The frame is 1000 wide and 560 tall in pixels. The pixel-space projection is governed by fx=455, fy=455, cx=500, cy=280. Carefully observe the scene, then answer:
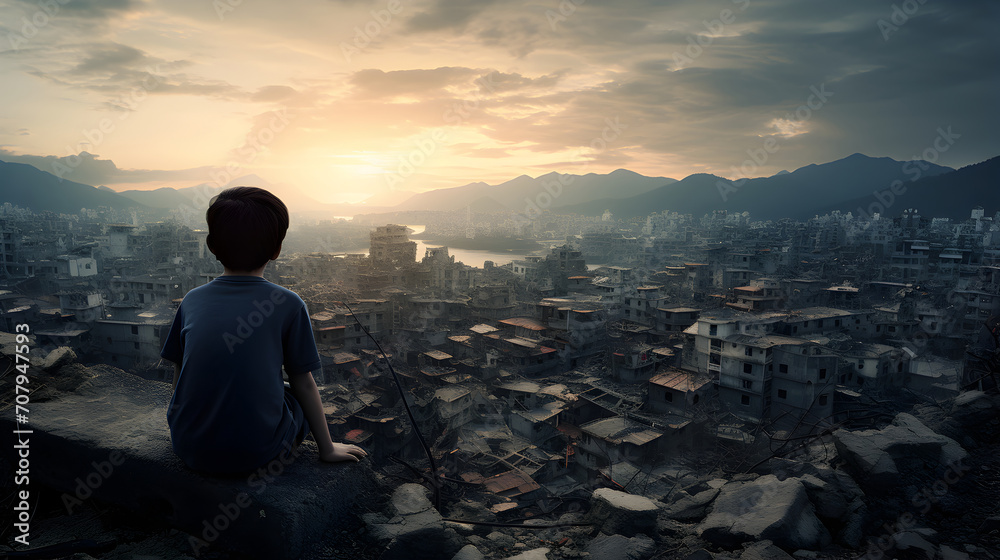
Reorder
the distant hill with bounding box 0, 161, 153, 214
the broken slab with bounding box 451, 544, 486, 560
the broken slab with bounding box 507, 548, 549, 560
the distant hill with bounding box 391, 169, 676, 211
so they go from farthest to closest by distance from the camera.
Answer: the distant hill with bounding box 391, 169, 676, 211, the distant hill with bounding box 0, 161, 153, 214, the broken slab with bounding box 507, 548, 549, 560, the broken slab with bounding box 451, 544, 486, 560

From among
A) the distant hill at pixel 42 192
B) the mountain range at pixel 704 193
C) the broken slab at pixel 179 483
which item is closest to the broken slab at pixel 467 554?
the broken slab at pixel 179 483

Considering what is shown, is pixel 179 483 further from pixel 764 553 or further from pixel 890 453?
pixel 890 453

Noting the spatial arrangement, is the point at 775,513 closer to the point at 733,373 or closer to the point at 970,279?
the point at 733,373

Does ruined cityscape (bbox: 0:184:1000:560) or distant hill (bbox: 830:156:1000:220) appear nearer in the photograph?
ruined cityscape (bbox: 0:184:1000:560)

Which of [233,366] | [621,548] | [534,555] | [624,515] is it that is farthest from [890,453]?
[233,366]

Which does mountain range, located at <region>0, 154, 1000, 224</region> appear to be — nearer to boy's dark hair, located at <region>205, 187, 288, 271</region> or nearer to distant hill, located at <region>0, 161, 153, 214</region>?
distant hill, located at <region>0, 161, 153, 214</region>

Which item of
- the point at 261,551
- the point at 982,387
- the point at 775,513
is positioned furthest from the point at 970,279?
the point at 261,551

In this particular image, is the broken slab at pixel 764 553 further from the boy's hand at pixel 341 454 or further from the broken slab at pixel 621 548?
the boy's hand at pixel 341 454

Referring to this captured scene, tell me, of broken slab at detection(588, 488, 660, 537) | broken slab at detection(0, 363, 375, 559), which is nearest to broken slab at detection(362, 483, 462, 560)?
broken slab at detection(0, 363, 375, 559)
